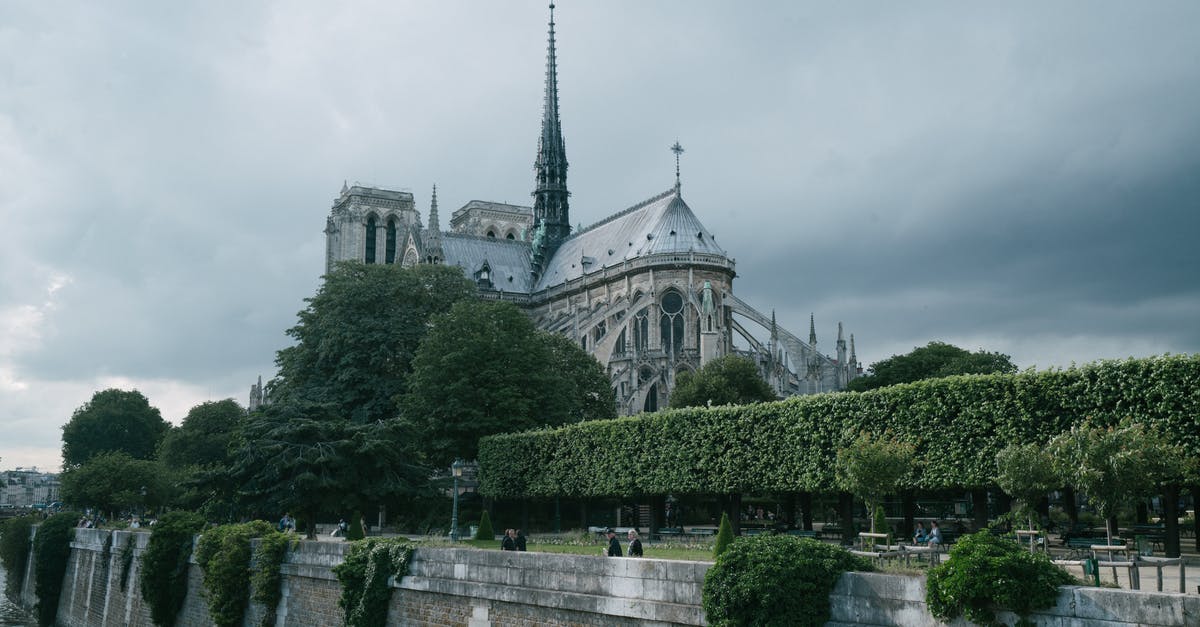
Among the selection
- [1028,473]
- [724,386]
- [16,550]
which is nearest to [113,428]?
[16,550]

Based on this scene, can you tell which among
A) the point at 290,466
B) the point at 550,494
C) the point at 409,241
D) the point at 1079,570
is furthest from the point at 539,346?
the point at 409,241

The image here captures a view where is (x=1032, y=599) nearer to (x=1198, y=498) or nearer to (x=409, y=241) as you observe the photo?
(x=1198, y=498)

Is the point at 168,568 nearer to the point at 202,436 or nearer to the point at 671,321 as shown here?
the point at 671,321

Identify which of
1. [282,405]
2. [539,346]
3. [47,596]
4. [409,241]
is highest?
[409,241]

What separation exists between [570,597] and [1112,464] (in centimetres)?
1019

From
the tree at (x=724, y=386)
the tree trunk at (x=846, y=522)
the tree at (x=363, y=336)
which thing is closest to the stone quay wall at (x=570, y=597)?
the tree trunk at (x=846, y=522)

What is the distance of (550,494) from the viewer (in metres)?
38.4

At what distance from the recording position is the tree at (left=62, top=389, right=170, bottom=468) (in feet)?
311

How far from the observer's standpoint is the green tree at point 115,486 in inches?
2350

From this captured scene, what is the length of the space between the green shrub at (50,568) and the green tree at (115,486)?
11.8m

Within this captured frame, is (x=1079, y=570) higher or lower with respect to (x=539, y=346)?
lower

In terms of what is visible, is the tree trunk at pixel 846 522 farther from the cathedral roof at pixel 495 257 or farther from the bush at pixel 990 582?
the cathedral roof at pixel 495 257

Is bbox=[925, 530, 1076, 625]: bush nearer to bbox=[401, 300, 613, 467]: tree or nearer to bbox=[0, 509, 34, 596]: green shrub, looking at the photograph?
bbox=[401, 300, 613, 467]: tree

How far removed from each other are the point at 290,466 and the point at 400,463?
4.17m
